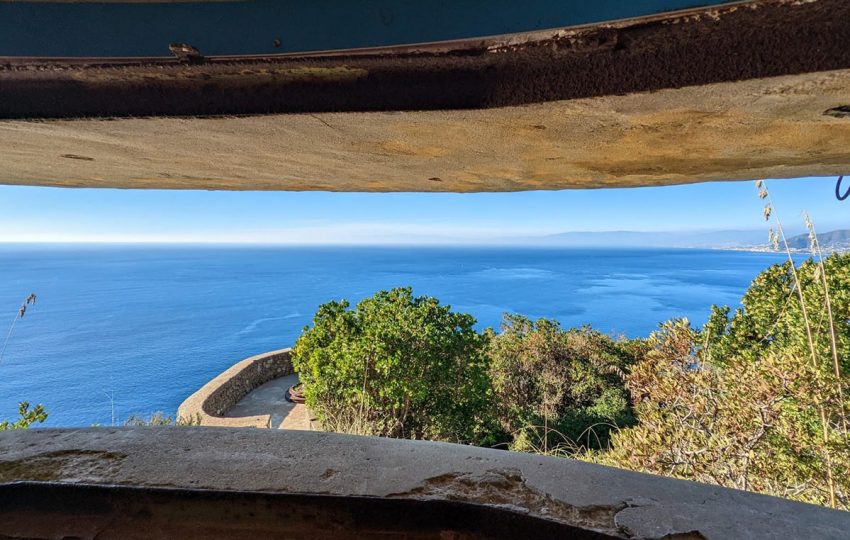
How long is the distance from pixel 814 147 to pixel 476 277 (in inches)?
2583

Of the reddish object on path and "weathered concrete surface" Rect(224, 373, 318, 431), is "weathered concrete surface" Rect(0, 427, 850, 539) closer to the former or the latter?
"weathered concrete surface" Rect(224, 373, 318, 431)

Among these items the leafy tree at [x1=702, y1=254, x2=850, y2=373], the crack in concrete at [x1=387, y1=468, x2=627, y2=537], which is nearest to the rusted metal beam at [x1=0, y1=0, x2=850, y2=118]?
the crack in concrete at [x1=387, y1=468, x2=627, y2=537]

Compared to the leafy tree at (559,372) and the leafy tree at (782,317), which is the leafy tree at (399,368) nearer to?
the leafy tree at (559,372)

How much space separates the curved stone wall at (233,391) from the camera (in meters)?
8.84

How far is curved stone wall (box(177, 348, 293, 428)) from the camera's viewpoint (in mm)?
8844

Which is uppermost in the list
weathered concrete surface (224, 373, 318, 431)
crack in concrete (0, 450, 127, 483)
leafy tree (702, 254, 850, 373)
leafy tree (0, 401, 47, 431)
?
leafy tree (702, 254, 850, 373)

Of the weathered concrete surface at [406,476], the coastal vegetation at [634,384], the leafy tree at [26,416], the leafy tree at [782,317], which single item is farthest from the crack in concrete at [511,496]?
the leafy tree at [26,416]

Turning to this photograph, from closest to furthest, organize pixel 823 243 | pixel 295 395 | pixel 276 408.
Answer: pixel 823 243
pixel 276 408
pixel 295 395

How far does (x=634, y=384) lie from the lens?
409cm

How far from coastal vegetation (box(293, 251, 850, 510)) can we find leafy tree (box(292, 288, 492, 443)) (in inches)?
0.9

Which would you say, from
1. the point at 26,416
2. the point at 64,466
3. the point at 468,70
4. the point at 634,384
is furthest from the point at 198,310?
the point at 468,70

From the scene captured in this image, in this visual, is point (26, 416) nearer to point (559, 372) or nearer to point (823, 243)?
point (823, 243)

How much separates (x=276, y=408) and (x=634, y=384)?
29.4ft

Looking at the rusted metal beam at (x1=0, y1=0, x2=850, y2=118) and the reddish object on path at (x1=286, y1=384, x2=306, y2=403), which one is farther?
the reddish object on path at (x1=286, y1=384, x2=306, y2=403)
